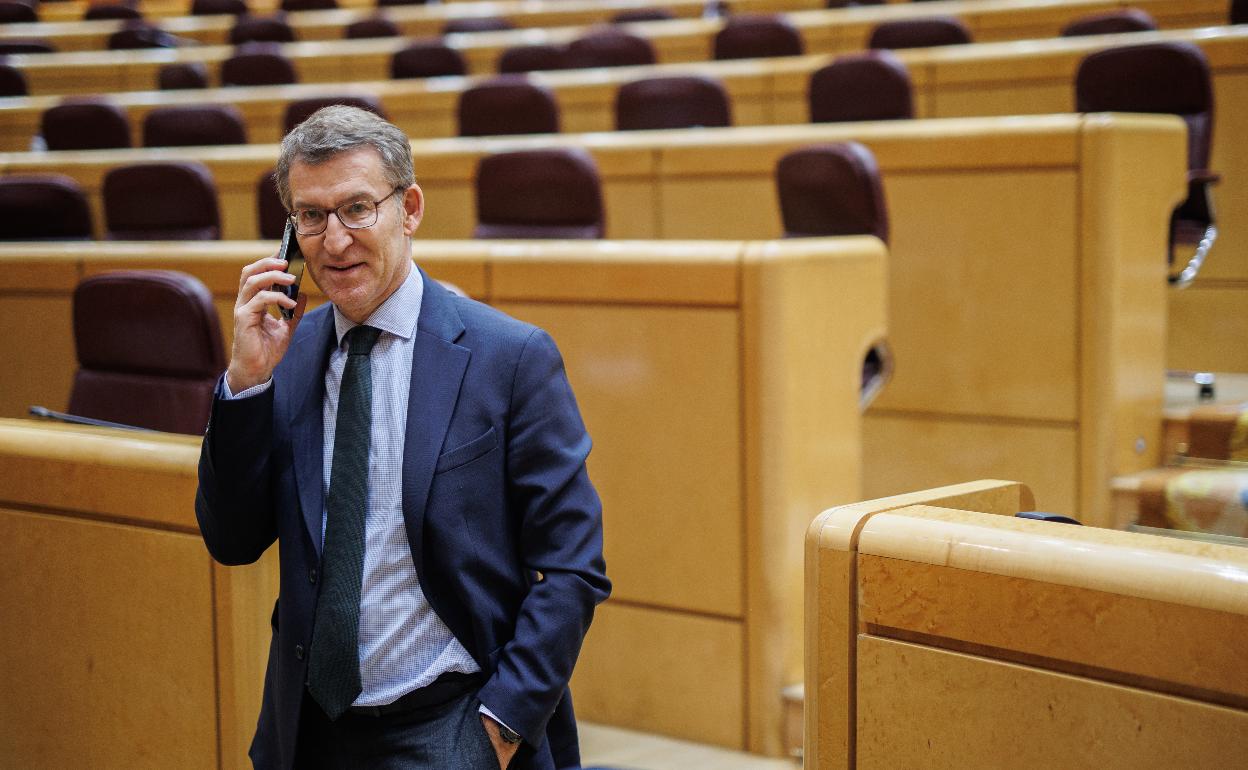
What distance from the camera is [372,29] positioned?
477 centimetres

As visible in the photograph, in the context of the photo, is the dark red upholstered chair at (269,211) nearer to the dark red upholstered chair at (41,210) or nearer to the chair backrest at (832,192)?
the dark red upholstered chair at (41,210)

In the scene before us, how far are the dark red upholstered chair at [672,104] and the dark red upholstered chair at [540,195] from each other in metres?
0.77

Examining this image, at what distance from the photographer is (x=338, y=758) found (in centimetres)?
85

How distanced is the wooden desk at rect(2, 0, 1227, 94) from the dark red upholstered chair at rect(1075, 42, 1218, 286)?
870 mm

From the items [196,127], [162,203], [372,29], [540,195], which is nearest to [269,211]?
[162,203]

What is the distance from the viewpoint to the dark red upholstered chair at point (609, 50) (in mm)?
3619

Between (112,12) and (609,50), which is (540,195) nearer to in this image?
(609,50)

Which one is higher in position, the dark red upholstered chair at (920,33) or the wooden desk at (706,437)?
the dark red upholstered chair at (920,33)

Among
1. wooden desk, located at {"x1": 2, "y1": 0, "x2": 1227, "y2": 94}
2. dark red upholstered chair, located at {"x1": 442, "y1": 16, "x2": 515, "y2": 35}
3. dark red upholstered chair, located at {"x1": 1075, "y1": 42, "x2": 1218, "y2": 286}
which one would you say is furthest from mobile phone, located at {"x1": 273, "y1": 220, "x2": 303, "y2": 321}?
dark red upholstered chair, located at {"x1": 442, "y1": 16, "x2": 515, "y2": 35}

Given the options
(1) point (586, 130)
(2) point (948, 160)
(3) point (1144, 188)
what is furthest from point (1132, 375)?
(1) point (586, 130)

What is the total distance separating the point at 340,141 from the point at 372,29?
4.15 m

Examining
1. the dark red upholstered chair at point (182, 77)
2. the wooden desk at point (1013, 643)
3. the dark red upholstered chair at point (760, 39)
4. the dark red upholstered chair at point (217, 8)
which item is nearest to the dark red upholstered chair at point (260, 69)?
the dark red upholstered chair at point (182, 77)

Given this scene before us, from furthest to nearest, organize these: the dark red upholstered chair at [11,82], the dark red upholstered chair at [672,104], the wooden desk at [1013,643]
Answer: the dark red upholstered chair at [11,82]
the dark red upholstered chair at [672,104]
the wooden desk at [1013,643]

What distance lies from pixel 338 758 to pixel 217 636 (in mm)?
226
